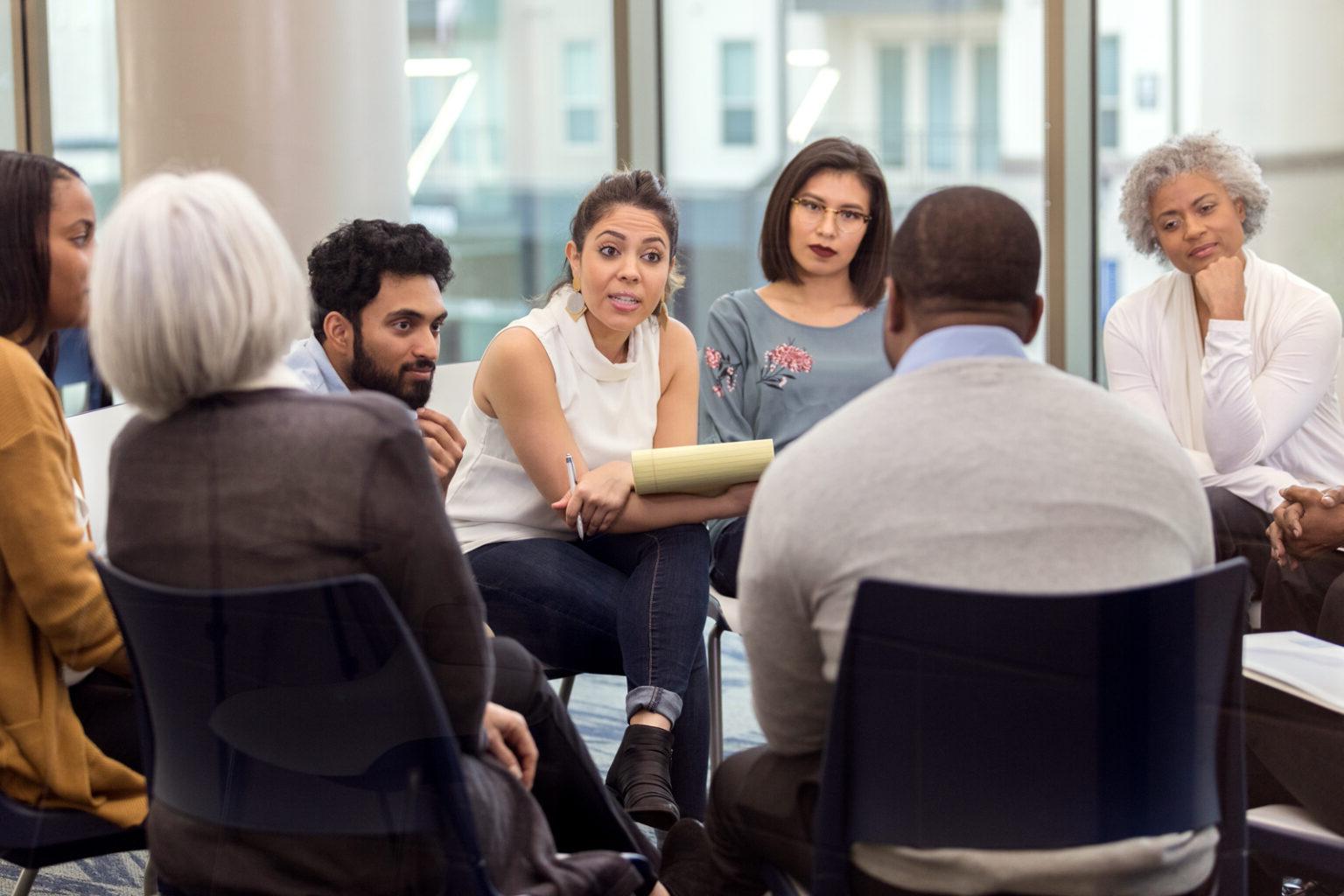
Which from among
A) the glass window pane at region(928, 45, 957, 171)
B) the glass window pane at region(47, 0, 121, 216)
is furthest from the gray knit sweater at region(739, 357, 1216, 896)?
the glass window pane at region(928, 45, 957, 171)

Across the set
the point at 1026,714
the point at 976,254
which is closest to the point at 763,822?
the point at 1026,714

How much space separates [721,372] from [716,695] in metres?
0.47

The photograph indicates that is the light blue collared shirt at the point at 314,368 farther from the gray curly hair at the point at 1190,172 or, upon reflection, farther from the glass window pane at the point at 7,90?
the glass window pane at the point at 7,90

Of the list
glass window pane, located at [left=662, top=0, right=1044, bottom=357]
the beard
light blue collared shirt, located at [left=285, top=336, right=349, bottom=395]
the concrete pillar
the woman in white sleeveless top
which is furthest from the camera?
glass window pane, located at [left=662, top=0, right=1044, bottom=357]

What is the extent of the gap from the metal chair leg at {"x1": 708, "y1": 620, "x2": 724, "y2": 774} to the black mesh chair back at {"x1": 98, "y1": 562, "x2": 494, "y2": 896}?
317 mm

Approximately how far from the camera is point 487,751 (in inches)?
48.4

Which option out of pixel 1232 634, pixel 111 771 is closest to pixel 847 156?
pixel 1232 634

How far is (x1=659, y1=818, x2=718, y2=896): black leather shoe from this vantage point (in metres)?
1.33

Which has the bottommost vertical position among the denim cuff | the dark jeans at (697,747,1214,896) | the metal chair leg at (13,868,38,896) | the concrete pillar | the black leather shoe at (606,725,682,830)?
the metal chair leg at (13,868,38,896)

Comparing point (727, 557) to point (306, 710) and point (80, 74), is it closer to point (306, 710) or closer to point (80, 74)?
point (306, 710)

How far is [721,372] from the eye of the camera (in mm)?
1863

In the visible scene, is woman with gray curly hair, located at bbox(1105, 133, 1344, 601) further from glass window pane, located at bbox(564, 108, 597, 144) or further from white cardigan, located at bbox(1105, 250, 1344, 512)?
glass window pane, located at bbox(564, 108, 597, 144)

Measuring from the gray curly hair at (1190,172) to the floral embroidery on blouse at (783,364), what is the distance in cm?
68

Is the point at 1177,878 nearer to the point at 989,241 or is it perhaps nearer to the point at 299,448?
the point at 989,241
